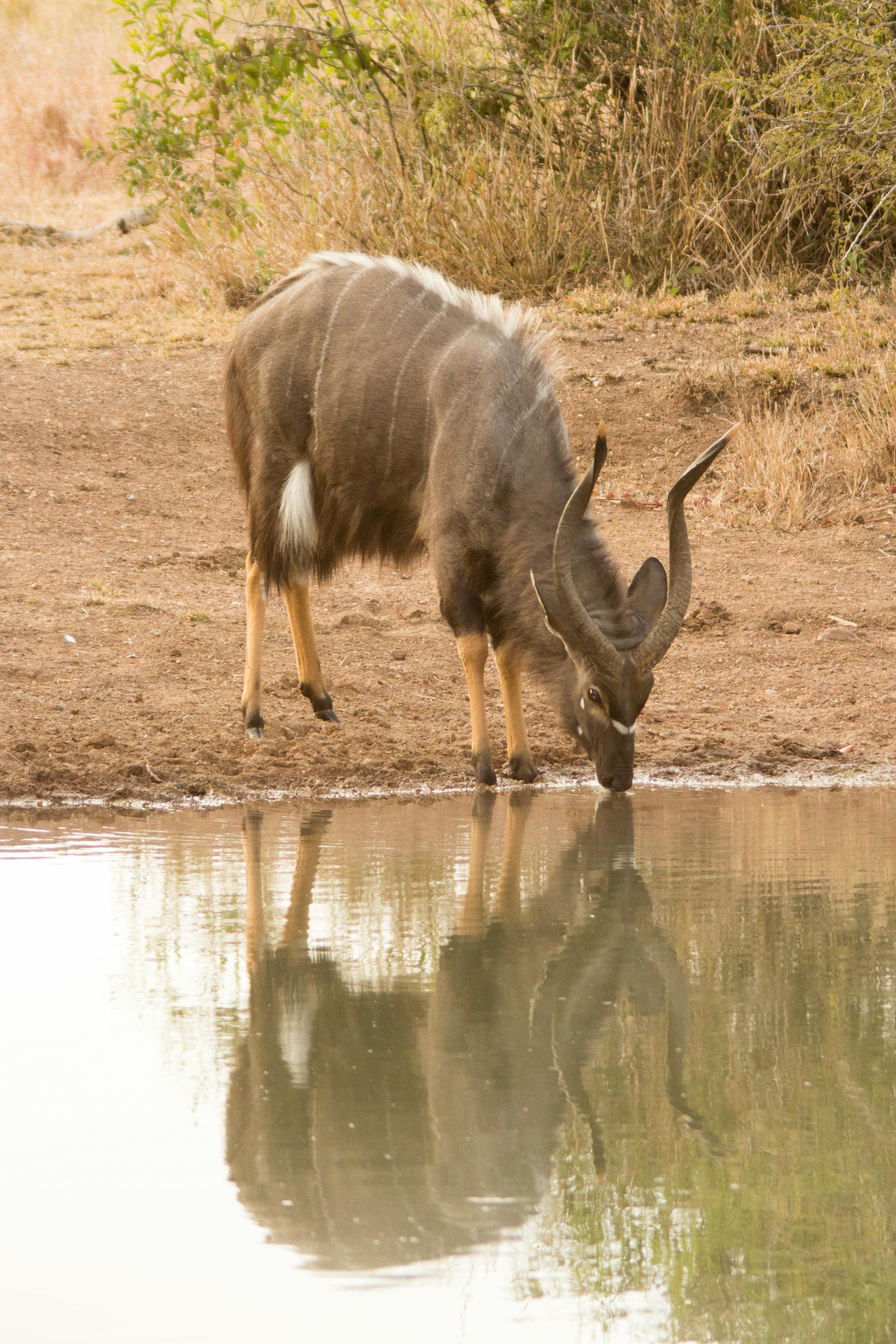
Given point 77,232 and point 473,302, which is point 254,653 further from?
point 77,232

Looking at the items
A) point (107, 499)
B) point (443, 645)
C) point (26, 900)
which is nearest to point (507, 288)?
point (107, 499)

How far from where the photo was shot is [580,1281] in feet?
7.05

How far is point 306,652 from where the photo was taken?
6.57m

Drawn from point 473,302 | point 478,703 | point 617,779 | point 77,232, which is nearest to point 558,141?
point 77,232

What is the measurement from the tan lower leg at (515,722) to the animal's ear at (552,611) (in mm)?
456

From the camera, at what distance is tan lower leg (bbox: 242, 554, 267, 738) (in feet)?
20.7

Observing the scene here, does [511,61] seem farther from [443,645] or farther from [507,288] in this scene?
[443,645]

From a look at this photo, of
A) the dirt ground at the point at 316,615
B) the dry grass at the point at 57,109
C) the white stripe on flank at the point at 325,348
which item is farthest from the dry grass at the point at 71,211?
the white stripe on flank at the point at 325,348

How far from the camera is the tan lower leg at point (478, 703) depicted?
19.0 ft

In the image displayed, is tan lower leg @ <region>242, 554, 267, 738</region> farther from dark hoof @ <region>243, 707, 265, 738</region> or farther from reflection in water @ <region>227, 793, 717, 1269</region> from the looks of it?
reflection in water @ <region>227, 793, 717, 1269</region>

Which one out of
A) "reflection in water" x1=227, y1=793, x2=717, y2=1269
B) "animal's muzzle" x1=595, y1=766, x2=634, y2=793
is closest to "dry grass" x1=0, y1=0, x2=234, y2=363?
"animal's muzzle" x1=595, y1=766, x2=634, y2=793

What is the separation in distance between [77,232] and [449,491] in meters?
12.4

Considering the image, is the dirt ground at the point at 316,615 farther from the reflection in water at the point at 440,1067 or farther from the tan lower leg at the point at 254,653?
the reflection in water at the point at 440,1067

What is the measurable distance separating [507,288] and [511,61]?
1.93 metres
